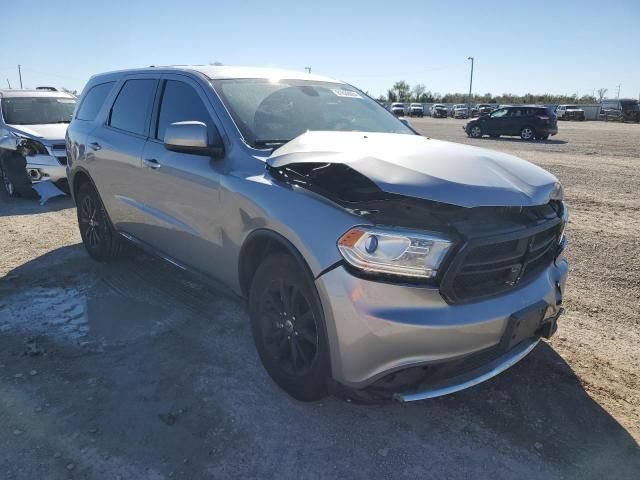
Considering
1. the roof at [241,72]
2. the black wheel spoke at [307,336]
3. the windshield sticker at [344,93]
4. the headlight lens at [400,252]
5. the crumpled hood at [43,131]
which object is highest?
the roof at [241,72]

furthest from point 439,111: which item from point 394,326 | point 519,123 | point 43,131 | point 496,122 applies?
point 394,326

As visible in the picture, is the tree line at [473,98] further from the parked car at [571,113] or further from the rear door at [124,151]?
the rear door at [124,151]

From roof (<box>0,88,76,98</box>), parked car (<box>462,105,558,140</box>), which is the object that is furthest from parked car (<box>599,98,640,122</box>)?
roof (<box>0,88,76,98</box>)

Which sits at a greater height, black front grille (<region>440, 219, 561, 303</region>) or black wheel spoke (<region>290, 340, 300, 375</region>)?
black front grille (<region>440, 219, 561, 303</region>)

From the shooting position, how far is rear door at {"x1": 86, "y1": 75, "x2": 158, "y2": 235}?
13.9ft

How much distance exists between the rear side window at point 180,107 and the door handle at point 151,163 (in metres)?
0.19

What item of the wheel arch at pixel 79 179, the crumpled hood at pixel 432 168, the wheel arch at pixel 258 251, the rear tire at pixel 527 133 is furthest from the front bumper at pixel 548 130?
the wheel arch at pixel 258 251

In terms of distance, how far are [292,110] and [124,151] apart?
5.44 feet

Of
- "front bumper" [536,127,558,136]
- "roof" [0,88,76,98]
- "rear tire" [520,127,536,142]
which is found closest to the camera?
"roof" [0,88,76,98]

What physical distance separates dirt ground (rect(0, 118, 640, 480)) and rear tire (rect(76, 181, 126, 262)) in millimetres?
660

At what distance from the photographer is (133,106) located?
448 centimetres

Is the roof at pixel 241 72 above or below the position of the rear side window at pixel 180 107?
above

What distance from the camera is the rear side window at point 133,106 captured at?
4254mm

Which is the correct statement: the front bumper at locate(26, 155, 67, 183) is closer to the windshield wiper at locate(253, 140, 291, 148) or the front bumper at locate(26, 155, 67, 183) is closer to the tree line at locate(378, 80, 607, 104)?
the windshield wiper at locate(253, 140, 291, 148)
